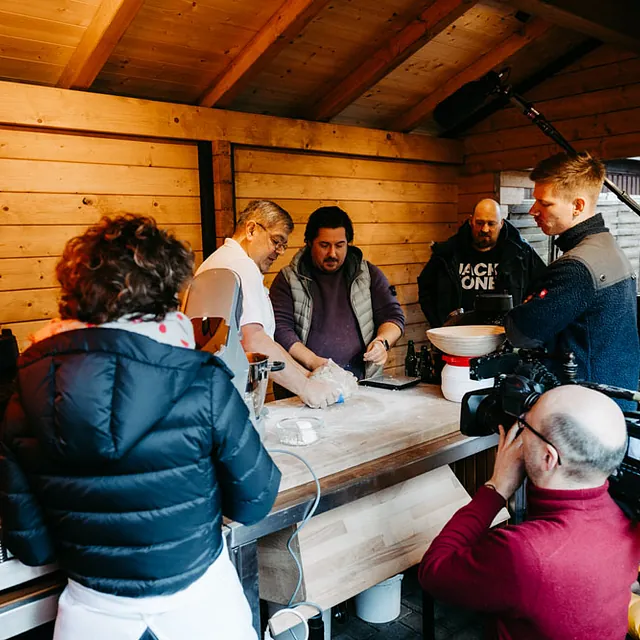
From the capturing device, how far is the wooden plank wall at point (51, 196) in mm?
3025

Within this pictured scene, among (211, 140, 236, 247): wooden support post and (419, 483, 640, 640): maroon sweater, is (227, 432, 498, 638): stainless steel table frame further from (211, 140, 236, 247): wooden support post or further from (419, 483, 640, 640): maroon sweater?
(211, 140, 236, 247): wooden support post

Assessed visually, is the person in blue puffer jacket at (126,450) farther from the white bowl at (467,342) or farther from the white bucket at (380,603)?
the white bucket at (380,603)

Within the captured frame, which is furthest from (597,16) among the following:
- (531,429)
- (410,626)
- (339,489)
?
(410,626)

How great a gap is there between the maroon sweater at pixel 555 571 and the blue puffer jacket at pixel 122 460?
49cm

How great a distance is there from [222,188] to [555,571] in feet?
9.71

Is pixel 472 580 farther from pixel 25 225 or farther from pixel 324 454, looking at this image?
A: pixel 25 225

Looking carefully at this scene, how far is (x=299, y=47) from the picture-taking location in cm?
349

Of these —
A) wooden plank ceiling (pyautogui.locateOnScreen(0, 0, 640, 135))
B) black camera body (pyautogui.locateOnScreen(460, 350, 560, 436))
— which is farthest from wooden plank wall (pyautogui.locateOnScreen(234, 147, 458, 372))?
black camera body (pyautogui.locateOnScreen(460, 350, 560, 436))

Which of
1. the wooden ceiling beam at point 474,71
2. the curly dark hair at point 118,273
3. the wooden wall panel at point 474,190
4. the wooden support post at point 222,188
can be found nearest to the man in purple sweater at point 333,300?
the wooden support post at point 222,188

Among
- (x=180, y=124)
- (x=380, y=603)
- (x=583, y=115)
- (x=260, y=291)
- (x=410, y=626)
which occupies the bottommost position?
(x=410, y=626)

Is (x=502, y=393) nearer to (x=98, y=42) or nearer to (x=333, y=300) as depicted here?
(x=333, y=300)

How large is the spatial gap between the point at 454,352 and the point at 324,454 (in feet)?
2.07

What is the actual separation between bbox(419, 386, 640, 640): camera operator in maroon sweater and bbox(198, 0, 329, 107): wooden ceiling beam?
2349mm

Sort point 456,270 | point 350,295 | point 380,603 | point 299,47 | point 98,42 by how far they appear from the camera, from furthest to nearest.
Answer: point 456,270 < point 299,47 < point 350,295 < point 98,42 < point 380,603
